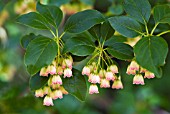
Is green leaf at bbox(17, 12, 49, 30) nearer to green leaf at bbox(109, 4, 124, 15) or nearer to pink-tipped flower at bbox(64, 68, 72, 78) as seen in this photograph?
pink-tipped flower at bbox(64, 68, 72, 78)

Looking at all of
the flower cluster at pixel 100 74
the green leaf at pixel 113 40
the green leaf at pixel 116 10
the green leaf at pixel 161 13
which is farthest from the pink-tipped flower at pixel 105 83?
the green leaf at pixel 116 10

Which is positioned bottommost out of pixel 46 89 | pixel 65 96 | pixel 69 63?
pixel 65 96

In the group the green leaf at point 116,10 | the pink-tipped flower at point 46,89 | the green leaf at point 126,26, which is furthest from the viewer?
the green leaf at point 116,10

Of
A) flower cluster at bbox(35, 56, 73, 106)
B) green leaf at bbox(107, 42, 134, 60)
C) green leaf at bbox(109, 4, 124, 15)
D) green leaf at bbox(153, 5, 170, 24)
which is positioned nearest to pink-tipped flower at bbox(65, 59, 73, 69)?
flower cluster at bbox(35, 56, 73, 106)

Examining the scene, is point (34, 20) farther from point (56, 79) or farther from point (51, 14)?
point (56, 79)

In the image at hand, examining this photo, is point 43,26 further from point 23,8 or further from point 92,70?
point 23,8

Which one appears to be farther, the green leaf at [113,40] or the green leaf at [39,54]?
the green leaf at [113,40]

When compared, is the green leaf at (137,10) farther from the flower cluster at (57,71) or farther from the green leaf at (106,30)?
the flower cluster at (57,71)

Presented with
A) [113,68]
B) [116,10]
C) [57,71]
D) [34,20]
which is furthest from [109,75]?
[116,10]

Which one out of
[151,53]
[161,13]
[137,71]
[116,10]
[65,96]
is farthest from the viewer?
[65,96]
